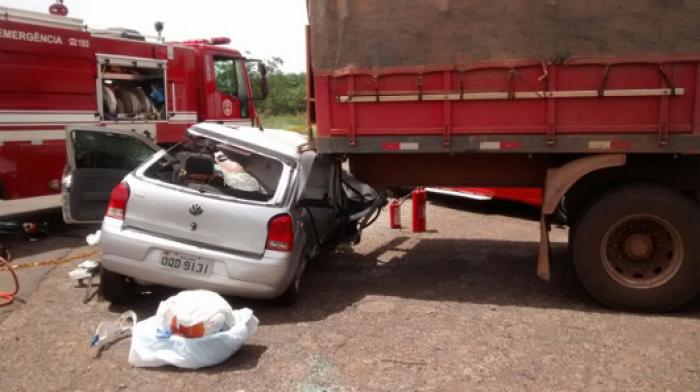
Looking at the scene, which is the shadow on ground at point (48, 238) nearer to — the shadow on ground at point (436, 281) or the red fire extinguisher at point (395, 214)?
the shadow on ground at point (436, 281)

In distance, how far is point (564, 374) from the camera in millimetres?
3926

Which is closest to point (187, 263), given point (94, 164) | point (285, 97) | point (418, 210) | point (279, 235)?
point (279, 235)

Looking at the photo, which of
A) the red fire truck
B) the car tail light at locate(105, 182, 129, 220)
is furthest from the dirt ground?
the red fire truck

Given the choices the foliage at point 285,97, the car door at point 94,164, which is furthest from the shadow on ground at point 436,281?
the foliage at point 285,97

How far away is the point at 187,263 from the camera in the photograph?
16.1ft

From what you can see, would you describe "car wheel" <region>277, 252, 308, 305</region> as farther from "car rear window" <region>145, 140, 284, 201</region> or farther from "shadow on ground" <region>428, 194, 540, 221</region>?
"shadow on ground" <region>428, 194, 540, 221</region>

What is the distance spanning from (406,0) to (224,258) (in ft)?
8.53

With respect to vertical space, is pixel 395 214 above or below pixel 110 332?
below

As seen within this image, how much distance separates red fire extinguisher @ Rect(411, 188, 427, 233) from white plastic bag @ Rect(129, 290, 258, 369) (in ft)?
14.9

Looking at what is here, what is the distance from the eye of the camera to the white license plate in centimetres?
491

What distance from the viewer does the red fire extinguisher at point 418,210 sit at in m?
8.47

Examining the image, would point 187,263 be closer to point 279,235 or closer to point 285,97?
point 279,235

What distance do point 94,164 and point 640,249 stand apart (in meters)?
6.30

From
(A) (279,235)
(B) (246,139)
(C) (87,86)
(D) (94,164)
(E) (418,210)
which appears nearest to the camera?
(A) (279,235)
